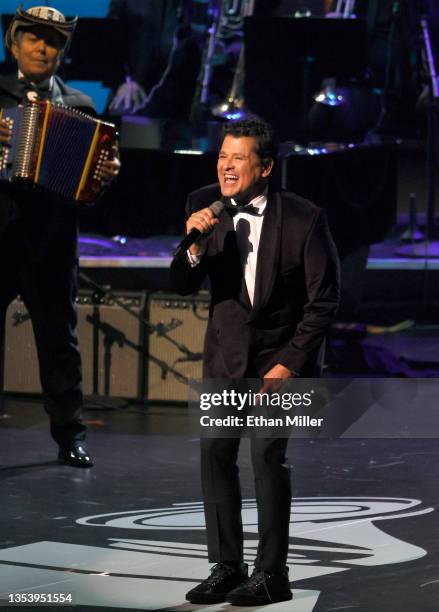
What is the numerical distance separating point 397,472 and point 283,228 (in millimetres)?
2380

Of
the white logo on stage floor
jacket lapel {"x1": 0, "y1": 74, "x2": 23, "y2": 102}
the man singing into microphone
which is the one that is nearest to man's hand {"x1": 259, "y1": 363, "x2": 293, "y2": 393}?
the man singing into microphone

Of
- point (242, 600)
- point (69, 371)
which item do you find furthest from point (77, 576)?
point (69, 371)

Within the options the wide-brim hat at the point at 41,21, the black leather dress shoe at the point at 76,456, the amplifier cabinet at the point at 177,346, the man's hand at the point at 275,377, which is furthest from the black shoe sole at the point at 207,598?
the amplifier cabinet at the point at 177,346

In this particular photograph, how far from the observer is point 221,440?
14.3 ft

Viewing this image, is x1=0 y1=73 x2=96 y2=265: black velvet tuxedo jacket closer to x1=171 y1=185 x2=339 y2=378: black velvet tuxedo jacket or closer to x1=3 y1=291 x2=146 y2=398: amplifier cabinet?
x1=3 y1=291 x2=146 y2=398: amplifier cabinet

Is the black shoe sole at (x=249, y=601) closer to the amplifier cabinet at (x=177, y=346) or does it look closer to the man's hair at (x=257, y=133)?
the man's hair at (x=257, y=133)

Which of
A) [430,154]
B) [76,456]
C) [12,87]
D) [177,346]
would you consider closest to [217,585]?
[76,456]

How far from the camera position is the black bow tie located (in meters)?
4.42

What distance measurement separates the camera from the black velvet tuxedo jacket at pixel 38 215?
251 inches

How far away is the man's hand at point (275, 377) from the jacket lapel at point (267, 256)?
0.19m

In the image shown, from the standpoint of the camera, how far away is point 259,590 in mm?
4312

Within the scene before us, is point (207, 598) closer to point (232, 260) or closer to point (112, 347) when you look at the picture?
point (232, 260)

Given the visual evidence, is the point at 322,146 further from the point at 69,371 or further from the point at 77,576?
the point at 77,576

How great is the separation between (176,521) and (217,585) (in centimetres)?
119
